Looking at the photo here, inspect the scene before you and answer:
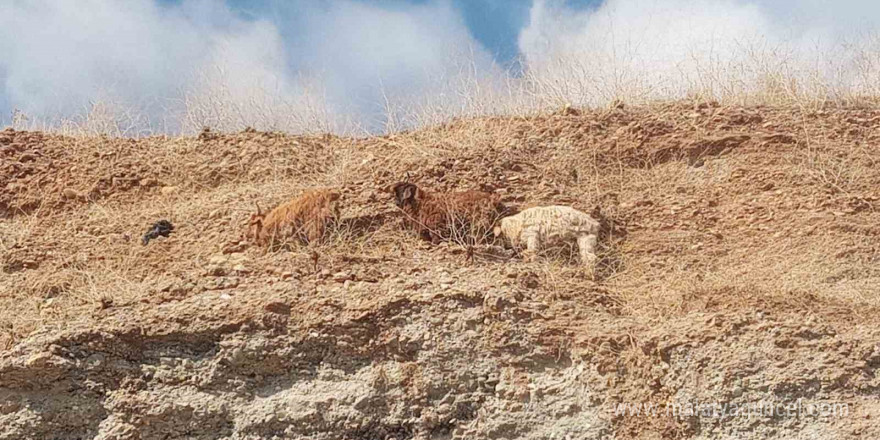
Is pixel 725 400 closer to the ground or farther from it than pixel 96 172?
closer to the ground

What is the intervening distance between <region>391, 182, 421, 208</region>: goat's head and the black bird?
2.60 metres

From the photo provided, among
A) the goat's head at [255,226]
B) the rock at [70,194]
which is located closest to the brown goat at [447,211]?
the goat's head at [255,226]

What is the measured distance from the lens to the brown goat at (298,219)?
380 inches

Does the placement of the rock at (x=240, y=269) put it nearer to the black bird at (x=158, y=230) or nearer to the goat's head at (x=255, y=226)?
the goat's head at (x=255, y=226)

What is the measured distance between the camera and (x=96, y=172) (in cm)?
1200

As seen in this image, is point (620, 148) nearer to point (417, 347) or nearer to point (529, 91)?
point (529, 91)

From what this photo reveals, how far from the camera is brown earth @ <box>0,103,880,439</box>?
7684 millimetres

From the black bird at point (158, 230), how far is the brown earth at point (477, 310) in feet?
0.49

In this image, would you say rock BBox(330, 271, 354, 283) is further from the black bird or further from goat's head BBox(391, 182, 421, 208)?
the black bird

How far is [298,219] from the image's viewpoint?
9.78 m

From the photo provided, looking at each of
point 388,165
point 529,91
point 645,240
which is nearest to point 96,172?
point 388,165

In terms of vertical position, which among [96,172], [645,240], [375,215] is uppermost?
[96,172]

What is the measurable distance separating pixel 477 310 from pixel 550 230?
1.68 metres

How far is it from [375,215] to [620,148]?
332 cm
